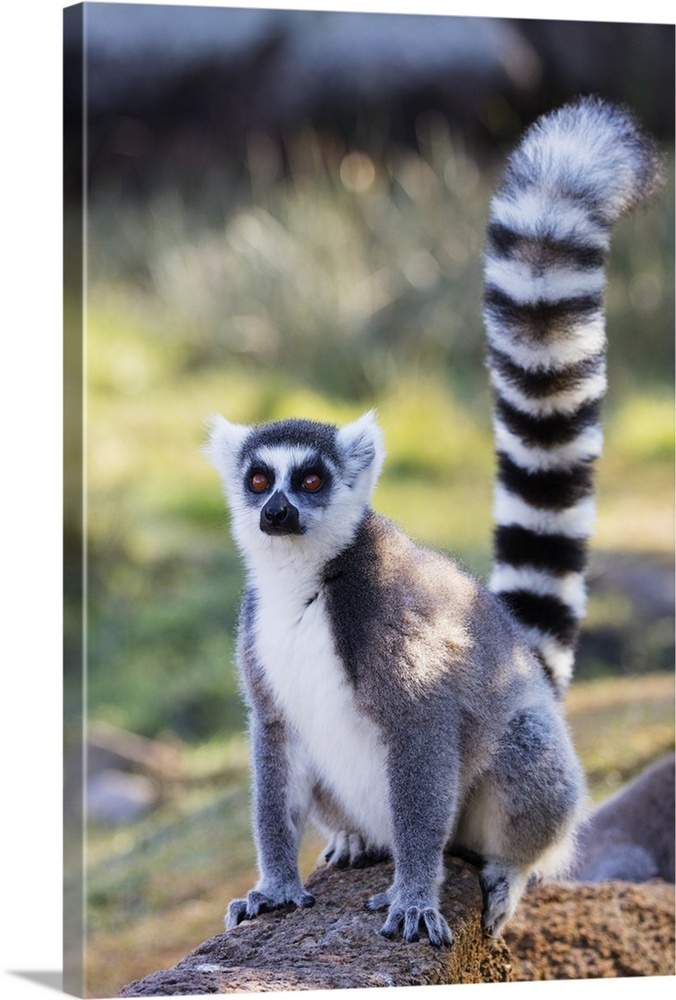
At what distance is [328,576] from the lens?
10.5ft

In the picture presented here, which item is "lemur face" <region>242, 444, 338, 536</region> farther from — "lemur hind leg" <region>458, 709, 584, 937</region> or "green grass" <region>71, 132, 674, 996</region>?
"green grass" <region>71, 132, 674, 996</region>

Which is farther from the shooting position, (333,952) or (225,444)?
(225,444)

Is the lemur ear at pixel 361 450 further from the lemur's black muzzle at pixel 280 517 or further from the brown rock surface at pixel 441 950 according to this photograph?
the brown rock surface at pixel 441 950

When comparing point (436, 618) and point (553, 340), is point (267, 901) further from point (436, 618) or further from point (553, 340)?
point (553, 340)

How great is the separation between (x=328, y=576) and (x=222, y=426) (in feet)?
1.70

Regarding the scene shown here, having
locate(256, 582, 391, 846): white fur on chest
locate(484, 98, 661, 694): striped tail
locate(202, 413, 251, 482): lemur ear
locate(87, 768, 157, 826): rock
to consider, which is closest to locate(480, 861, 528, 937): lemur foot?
locate(256, 582, 391, 846): white fur on chest

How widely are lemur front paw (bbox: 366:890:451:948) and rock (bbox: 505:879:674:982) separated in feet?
2.41

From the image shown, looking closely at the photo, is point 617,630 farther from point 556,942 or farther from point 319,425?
point 319,425

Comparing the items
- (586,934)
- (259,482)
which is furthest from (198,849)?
(259,482)

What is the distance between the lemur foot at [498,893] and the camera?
3.46 m

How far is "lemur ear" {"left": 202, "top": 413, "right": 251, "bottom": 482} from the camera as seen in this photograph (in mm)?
3350

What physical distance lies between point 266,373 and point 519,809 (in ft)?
12.8

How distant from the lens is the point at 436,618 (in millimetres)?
3229

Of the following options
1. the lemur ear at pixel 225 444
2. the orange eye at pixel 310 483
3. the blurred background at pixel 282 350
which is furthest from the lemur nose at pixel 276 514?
the blurred background at pixel 282 350
